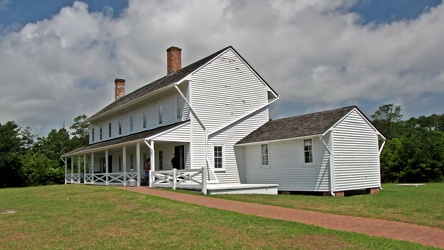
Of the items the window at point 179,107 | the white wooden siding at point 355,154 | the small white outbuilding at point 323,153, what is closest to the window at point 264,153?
the small white outbuilding at point 323,153

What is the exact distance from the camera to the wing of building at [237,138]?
68.8 ft

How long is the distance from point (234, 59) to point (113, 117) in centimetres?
1314

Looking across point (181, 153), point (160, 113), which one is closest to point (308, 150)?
point (181, 153)

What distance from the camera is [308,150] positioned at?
842 inches

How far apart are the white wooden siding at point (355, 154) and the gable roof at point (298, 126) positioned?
531 mm

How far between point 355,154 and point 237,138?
715 cm

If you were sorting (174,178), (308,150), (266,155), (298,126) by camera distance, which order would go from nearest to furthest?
1. (308,150)
2. (174,178)
3. (298,126)
4. (266,155)

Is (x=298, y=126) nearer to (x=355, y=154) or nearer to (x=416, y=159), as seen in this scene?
(x=355, y=154)

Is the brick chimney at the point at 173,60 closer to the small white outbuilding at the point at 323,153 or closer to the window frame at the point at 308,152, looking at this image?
the small white outbuilding at the point at 323,153

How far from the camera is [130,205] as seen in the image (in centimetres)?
1445

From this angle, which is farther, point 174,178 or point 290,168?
point 290,168

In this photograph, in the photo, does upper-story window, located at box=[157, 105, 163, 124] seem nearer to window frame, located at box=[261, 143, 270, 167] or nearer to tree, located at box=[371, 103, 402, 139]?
window frame, located at box=[261, 143, 270, 167]

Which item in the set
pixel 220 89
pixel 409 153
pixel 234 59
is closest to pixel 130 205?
pixel 220 89

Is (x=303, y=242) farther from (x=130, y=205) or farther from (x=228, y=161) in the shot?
(x=228, y=161)
